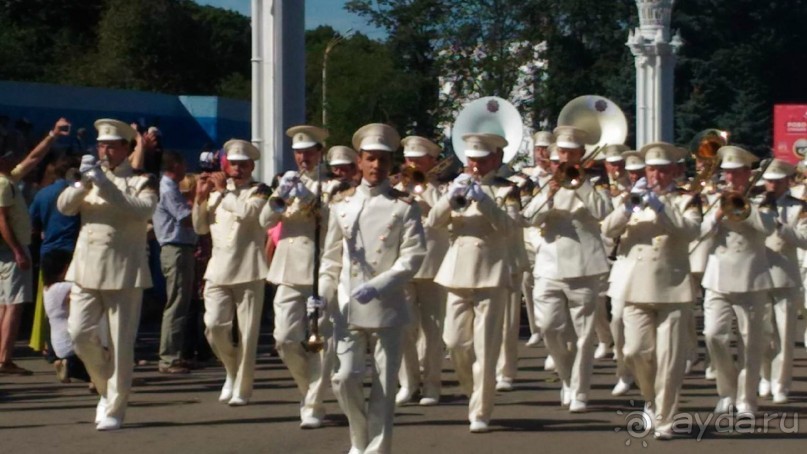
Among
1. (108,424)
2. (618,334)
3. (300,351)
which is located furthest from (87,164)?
(618,334)

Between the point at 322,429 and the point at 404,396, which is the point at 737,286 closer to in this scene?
the point at 404,396

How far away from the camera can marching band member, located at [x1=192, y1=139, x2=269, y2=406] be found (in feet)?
38.7

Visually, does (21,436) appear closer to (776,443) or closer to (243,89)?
(776,443)

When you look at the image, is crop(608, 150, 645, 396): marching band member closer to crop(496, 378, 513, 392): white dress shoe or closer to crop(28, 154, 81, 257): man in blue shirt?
crop(496, 378, 513, 392): white dress shoe

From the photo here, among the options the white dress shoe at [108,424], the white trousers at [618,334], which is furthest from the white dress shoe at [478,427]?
the white trousers at [618,334]

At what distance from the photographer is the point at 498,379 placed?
43.5ft

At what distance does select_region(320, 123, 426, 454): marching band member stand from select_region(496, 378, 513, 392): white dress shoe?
412cm

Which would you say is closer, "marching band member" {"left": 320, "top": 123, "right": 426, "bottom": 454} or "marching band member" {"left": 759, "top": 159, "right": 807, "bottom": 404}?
"marching band member" {"left": 320, "top": 123, "right": 426, "bottom": 454}

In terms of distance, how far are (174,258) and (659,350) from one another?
5214mm

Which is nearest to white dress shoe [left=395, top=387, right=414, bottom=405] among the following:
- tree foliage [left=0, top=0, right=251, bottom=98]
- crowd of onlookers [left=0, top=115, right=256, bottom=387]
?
crowd of onlookers [left=0, top=115, right=256, bottom=387]

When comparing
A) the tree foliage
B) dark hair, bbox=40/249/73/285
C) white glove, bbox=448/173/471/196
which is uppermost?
the tree foliage

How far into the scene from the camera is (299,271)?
11.2m

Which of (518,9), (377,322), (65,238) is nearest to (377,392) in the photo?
(377,322)

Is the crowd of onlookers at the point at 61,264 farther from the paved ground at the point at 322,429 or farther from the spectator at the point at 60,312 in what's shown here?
the paved ground at the point at 322,429
